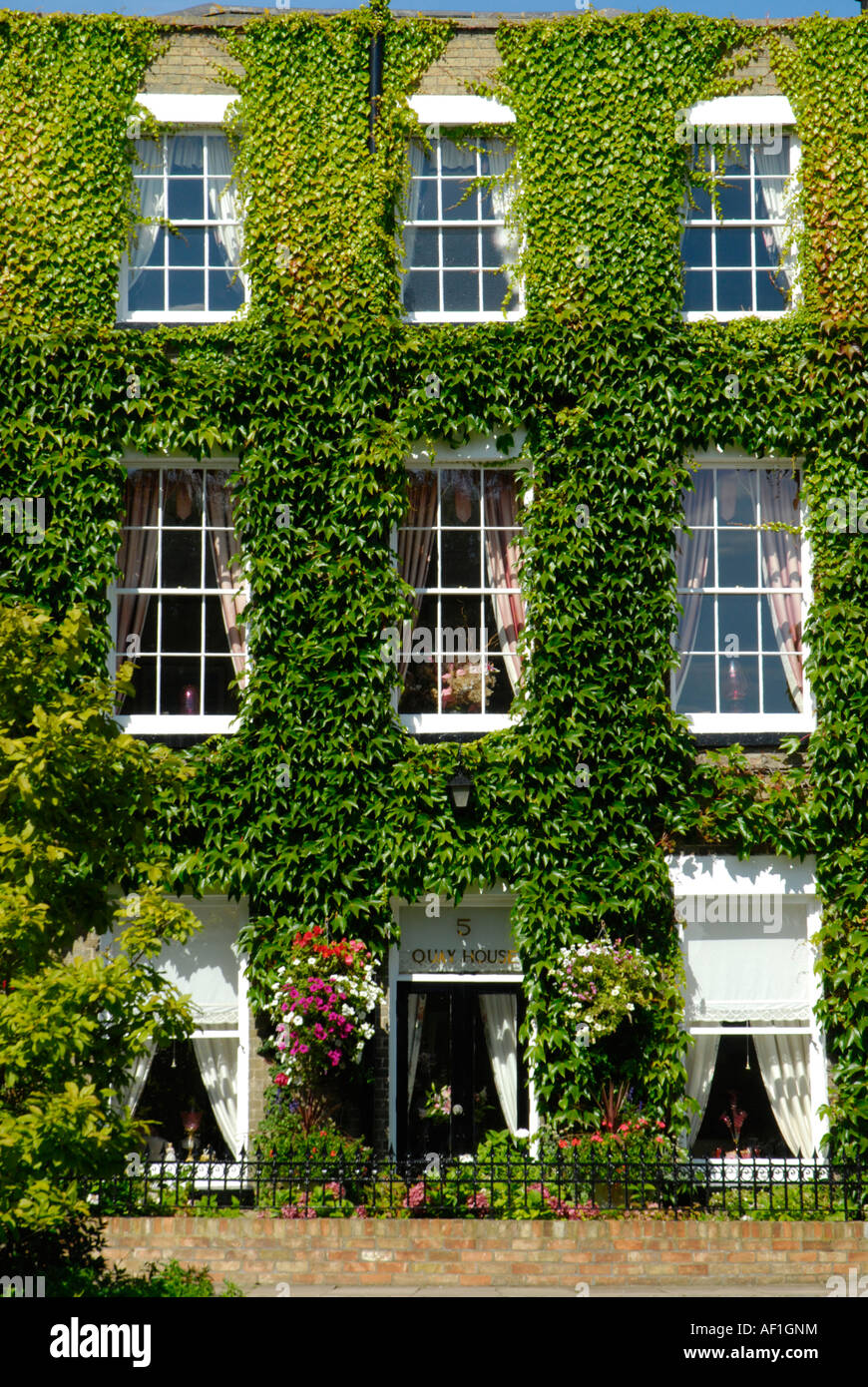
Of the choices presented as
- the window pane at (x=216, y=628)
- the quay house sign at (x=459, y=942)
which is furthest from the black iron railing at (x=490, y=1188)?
the window pane at (x=216, y=628)

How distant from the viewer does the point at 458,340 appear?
14367 mm

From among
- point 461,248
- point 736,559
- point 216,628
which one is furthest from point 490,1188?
point 461,248

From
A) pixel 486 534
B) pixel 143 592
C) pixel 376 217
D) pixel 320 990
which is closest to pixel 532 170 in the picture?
pixel 376 217

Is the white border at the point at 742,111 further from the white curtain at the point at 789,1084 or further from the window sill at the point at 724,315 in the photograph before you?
the white curtain at the point at 789,1084

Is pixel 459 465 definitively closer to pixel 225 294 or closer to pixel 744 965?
pixel 225 294

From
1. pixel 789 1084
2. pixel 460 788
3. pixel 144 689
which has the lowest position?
pixel 789 1084

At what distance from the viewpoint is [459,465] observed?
14.7 meters

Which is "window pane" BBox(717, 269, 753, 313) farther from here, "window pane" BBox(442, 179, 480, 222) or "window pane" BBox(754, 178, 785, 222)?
"window pane" BBox(442, 179, 480, 222)

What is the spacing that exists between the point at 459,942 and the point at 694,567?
4.83m

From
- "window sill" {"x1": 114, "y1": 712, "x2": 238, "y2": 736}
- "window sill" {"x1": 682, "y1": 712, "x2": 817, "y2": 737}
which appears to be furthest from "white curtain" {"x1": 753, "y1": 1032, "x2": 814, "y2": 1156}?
"window sill" {"x1": 114, "y1": 712, "x2": 238, "y2": 736}

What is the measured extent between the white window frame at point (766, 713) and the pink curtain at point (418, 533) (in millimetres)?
2830

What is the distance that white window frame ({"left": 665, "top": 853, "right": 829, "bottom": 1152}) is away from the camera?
45.4 ft

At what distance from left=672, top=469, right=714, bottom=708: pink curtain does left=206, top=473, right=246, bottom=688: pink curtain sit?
→ 4771 mm

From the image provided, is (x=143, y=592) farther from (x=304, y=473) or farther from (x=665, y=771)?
(x=665, y=771)
